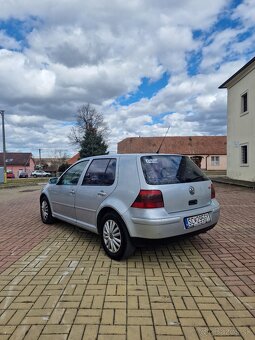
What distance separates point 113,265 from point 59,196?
2385mm

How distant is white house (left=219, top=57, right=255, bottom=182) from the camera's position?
16.8 m

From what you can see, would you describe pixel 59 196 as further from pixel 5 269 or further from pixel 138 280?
pixel 138 280

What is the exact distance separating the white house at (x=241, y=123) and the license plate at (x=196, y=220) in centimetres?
1371

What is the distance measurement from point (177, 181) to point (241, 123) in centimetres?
1595

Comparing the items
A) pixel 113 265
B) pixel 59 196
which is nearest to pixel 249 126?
pixel 59 196

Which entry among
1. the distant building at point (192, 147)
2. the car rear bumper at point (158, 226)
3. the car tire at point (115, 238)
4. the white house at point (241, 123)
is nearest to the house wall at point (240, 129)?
Answer: the white house at point (241, 123)

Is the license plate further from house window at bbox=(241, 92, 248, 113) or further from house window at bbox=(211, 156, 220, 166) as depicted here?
house window at bbox=(211, 156, 220, 166)

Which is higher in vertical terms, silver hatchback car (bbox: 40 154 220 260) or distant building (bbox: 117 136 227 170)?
distant building (bbox: 117 136 227 170)

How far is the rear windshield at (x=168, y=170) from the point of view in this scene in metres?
3.97

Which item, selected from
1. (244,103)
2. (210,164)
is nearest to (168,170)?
(244,103)

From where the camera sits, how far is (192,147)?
178 feet

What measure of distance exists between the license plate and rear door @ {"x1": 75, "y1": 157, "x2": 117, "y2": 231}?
1190 mm

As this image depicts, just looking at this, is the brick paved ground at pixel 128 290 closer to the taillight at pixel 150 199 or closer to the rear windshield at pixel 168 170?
the taillight at pixel 150 199

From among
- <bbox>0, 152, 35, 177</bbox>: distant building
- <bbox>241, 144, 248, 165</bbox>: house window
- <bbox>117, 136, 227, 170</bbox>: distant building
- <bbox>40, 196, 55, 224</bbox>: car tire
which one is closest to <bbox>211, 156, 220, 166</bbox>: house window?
<bbox>117, 136, 227, 170</bbox>: distant building
